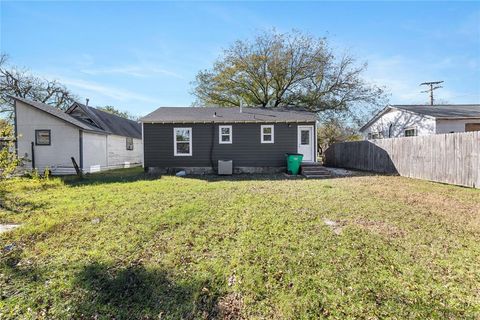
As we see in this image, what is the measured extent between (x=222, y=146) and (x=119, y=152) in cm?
1007

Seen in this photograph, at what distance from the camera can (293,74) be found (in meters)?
20.3

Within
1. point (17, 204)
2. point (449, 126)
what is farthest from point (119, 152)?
point (449, 126)

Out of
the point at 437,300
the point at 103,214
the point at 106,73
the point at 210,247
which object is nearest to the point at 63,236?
the point at 103,214

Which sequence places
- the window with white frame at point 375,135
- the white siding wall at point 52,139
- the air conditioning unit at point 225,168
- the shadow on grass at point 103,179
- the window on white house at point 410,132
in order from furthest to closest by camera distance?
1. the window with white frame at point 375,135
2. the window on white house at point 410,132
3. the white siding wall at point 52,139
4. the air conditioning unit at point 225,168
5. the shadow on grass at point 103,179

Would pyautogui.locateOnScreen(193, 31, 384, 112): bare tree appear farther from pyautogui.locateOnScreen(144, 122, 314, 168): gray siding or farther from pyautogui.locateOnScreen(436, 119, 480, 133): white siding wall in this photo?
pyautogui.locateOnScreen(144, 122, 314, 168): gray siding

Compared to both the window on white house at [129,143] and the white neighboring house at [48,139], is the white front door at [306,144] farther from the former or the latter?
the window on white house at [129,143]

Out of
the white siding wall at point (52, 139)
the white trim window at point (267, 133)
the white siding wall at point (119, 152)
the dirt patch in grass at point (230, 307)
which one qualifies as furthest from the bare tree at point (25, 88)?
the dirt patch in grass at point (230, 307)

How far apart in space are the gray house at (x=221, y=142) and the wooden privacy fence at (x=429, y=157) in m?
3.66

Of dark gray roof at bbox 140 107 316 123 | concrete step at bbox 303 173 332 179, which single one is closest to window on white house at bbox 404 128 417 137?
dark gray roof at bbox 140 107 316 123

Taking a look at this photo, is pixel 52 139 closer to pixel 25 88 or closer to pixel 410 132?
pixel 25 88

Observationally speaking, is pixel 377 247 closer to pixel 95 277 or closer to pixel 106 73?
pixel 95 277

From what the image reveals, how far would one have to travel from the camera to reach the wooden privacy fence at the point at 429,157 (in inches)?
332

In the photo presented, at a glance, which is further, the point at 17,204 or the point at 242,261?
the point at 17,204

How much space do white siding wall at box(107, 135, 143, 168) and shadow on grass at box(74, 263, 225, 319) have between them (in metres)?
16.2
